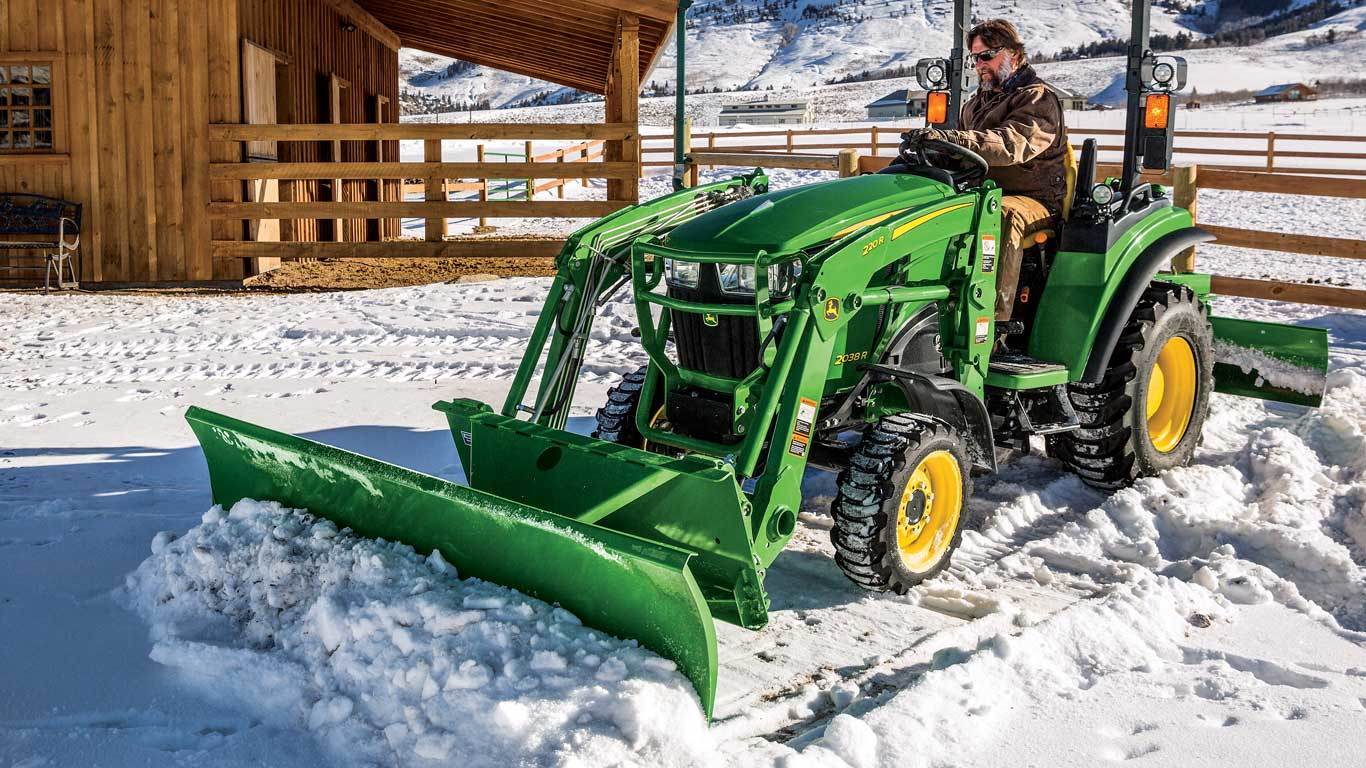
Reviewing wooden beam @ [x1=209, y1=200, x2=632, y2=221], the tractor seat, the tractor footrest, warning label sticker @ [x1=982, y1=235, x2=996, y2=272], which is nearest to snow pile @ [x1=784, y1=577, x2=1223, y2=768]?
the tractor footrest

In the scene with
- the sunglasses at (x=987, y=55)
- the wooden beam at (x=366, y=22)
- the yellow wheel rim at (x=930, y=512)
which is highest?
the wooden beam at (x=366, y=22)

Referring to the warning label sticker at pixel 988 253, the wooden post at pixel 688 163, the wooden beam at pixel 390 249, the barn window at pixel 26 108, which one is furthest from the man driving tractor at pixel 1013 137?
the barn window at pixel 26 108

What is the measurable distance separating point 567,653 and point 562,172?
9028 millimetres

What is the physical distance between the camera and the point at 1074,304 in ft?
15.2

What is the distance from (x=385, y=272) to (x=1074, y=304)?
8.83m

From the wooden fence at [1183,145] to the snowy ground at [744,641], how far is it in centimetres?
1579

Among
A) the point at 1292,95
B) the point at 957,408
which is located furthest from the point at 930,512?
the point at 1292,95

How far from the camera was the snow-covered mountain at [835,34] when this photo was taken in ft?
375

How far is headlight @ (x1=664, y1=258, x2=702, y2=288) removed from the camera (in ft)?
13.0

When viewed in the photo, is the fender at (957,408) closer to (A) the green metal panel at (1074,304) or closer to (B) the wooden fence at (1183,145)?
(A) the green metal panel at (1074,304)

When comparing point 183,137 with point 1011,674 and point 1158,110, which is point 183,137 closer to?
point 1158,110

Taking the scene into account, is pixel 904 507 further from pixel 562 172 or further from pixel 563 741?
pixel 562 172

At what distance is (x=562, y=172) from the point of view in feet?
37.9

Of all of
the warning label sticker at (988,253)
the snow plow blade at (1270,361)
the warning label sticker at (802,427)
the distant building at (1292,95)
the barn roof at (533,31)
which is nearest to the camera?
the warning label sticker at (802,427)
